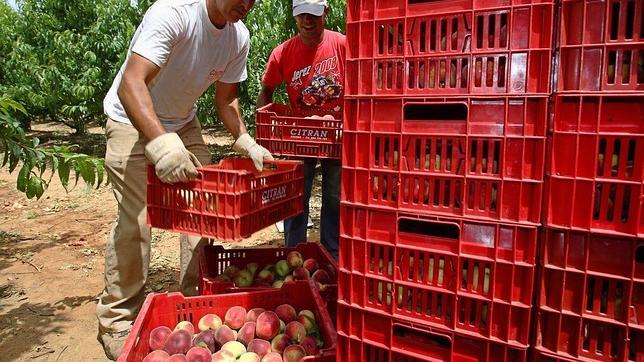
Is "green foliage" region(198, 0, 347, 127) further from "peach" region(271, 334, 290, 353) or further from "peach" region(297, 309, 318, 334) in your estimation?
"peach" region(271, 334, 290, 353)

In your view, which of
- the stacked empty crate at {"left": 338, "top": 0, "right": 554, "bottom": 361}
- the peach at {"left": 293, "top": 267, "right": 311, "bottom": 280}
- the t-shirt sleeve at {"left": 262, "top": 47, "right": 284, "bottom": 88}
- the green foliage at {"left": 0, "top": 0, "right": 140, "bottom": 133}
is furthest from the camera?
the green foliage at {"left": 0, "top": 0, "right": 140, "bottom": 133}

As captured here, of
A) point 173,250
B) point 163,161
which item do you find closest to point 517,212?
point 163,161

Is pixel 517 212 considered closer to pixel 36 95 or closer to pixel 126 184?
pixel 126 184

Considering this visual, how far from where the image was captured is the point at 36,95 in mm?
11609

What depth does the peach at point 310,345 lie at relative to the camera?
1.87m

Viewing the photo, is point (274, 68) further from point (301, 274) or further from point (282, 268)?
point (301, 274)

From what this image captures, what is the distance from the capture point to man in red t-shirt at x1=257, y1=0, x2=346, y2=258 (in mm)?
3580

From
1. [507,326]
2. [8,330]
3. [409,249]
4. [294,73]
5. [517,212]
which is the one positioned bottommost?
[8,330]

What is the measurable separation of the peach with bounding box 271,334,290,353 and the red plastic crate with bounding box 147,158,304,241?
46 cm

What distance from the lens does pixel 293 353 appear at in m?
1.86

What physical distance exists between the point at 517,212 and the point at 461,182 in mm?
165

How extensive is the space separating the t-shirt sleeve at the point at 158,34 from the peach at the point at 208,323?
1.24 metres

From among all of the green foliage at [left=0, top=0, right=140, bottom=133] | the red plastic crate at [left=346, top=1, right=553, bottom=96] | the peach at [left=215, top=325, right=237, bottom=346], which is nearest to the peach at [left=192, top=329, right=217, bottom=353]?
the peach at [left=215, top=325, right=237, bottom=346]

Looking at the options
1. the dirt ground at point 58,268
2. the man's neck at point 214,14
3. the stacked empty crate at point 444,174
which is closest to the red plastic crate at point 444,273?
the stacked empty crate at point 444,174
